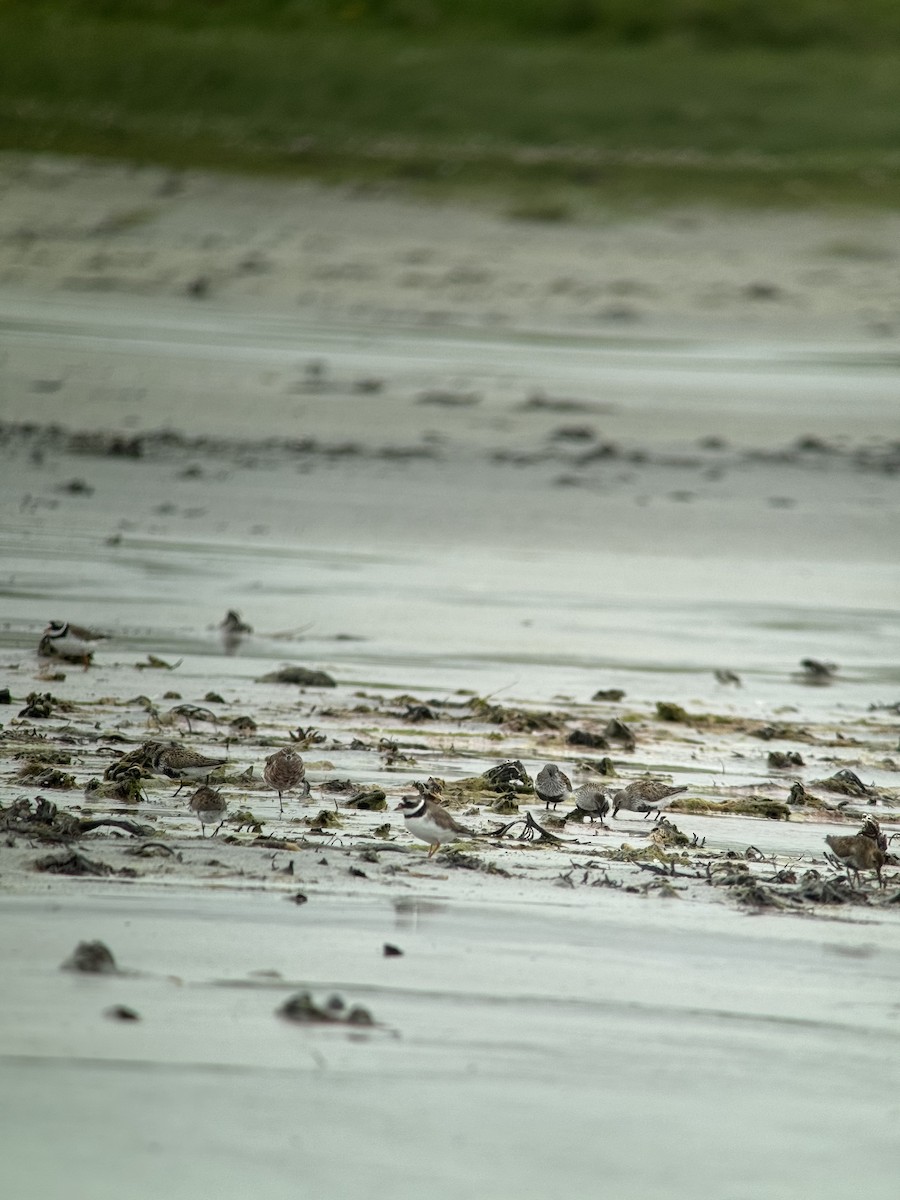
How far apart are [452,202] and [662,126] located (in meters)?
5.87

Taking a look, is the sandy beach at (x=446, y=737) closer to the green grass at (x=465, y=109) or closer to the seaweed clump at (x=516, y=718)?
the seaweed clump at (x=516, y=718)

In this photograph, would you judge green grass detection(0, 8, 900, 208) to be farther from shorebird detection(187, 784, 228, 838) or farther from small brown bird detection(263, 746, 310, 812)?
shorebird detection(187, 784, 228, 838)

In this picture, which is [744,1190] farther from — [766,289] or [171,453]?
[766,289]

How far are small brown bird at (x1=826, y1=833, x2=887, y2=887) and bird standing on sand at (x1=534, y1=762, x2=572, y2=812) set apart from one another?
2.30 ft

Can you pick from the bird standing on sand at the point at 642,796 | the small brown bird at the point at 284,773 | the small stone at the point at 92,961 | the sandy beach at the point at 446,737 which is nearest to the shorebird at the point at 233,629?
the sandy beach at the point at 446,737

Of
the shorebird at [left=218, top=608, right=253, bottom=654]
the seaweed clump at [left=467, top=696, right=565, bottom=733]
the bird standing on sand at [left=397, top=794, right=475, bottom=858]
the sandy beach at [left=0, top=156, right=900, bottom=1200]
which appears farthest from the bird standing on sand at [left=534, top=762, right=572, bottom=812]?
the shorebird at [left=218, top=608, right=253, bottom=654]

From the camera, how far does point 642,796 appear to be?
4254 mm

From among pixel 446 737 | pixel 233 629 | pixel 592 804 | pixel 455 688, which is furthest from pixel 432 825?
pixel 233 629

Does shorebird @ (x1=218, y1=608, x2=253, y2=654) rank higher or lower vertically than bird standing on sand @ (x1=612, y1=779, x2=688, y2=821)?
higher

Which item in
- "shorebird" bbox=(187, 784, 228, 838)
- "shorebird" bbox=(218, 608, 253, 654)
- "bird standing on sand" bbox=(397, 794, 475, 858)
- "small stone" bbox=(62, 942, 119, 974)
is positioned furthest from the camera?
"shorebird" bbox=(218, 608, 253, 654)

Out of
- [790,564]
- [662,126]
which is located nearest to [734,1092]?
[790,564]

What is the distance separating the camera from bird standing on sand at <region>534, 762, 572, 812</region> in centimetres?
426

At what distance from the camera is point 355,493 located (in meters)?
8.98

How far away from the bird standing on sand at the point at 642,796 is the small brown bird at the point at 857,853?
553mm
